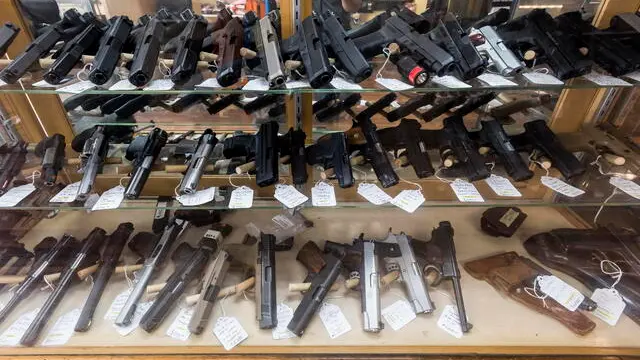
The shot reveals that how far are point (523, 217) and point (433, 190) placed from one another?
2.54 feet

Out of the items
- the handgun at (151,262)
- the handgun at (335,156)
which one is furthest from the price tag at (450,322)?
the handgun at (151,262)

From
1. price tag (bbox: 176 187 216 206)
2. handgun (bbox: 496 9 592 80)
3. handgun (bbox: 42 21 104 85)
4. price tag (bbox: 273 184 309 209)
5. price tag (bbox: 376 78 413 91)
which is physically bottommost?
price tag (bbox: 176 187 216 206)

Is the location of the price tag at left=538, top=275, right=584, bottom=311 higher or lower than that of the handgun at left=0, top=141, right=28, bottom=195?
lower

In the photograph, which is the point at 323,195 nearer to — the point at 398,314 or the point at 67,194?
the point at 398,314

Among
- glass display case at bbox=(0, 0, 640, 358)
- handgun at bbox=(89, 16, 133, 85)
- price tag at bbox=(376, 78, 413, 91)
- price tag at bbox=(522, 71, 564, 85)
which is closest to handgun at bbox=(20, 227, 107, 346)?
glass display case at bbox=(0, 0, 640, 358)

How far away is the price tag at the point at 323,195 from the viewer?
4.58 feet

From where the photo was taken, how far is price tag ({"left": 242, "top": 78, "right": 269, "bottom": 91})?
3.95 ft

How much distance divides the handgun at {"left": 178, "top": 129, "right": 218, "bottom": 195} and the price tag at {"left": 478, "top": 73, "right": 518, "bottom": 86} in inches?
43.9

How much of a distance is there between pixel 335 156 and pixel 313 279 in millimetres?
584

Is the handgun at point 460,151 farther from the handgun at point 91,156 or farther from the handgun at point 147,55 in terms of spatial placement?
the handgun at point 91,156

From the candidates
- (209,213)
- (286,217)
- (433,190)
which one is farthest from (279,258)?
(433,190)

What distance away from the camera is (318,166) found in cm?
154

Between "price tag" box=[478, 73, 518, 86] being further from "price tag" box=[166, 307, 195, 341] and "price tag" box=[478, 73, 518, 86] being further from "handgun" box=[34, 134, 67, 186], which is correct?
"handgun" box=[34, 134, 67, 186]

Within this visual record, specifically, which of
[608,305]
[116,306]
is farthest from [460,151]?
[116,306]
